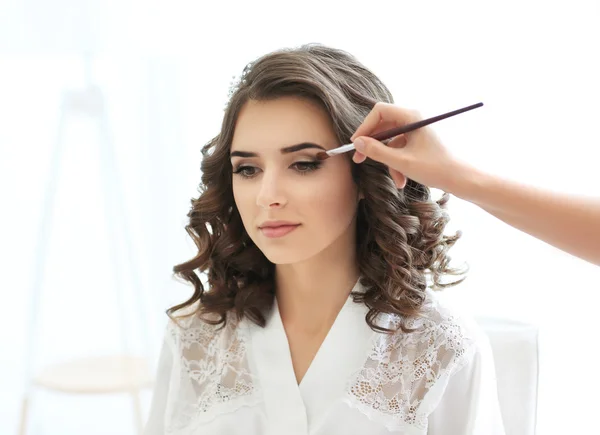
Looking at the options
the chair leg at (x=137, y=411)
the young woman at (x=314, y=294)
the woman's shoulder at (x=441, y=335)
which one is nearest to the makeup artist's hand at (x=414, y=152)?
the young woman at (x=314, y=294)

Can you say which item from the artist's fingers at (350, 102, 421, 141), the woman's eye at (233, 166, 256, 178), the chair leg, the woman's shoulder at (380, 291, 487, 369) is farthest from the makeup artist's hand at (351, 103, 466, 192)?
the chair leg

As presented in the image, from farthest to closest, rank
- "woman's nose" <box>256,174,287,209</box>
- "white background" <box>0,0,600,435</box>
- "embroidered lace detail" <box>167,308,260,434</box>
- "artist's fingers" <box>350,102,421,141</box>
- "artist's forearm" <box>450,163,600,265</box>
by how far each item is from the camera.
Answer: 1. "white background" <box>0,0,600,435</box>
2. "embroidered lace detail" <box>167,308,260,434</box>
3. "woman's nose" <box>256,174,287,209</box>
4. "artist's fingers" <box>350,102,421,141</box>
5. "artist's forearm" <box>450,163,600,265</box>

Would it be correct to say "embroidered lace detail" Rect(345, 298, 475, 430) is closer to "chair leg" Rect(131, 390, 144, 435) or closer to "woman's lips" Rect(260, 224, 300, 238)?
"woman's lips" Rect(260, 224, 300, 238)

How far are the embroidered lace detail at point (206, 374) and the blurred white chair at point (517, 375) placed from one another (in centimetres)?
56

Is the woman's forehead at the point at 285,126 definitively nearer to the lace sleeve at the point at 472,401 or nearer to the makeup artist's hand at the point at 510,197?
the makeup artist's hand at the point at 510,197

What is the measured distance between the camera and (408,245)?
1470 mm

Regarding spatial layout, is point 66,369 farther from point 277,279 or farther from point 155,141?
point 277,279

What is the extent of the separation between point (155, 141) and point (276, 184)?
1.06 m

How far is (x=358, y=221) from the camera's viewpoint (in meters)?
1.56

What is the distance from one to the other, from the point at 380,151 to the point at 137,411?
60.5 inches

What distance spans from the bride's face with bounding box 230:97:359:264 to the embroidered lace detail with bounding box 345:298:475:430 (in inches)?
10.8

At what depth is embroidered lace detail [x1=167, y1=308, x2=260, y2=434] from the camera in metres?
1.49

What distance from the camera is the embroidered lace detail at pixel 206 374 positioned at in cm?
149

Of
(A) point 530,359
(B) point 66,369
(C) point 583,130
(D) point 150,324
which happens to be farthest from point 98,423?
(C) point 583,130
